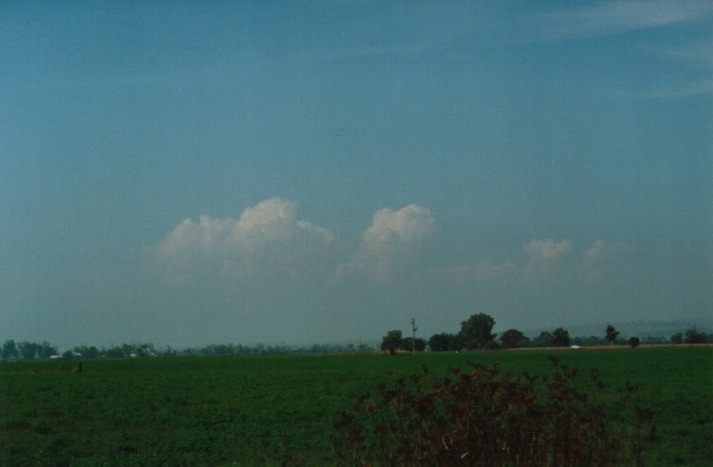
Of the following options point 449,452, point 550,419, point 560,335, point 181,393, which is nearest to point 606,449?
point 550,419

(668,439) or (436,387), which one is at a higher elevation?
(436,387)

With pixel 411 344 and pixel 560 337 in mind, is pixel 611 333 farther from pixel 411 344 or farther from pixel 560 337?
pixel 411 344

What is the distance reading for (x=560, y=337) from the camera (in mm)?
165750

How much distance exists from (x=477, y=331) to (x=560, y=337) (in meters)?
16.8

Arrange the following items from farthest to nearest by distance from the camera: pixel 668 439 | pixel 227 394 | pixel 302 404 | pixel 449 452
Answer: pixel 227 394
pixel 302 404
pixel 668 439
pixel 449 452

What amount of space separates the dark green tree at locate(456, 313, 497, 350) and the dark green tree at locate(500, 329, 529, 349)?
4286mm

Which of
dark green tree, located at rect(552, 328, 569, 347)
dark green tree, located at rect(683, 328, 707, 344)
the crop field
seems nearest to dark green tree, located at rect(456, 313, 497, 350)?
dark green tree, located at rect(552, 328, 569, 347)

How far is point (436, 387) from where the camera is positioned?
684 centimetres

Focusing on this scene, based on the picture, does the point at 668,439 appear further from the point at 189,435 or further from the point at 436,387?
the point at 436,387

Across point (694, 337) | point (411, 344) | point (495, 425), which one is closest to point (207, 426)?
point (495, 425)

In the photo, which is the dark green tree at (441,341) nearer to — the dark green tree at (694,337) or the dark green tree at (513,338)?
the dark green tree at (513,338)

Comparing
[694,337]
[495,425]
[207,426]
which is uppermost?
[694,337]

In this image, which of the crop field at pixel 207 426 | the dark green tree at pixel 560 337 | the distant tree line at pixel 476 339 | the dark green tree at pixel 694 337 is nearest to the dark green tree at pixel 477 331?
the distant tree line at pixel 476 339

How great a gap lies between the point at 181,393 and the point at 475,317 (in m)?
140
